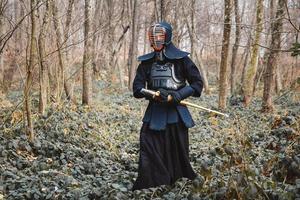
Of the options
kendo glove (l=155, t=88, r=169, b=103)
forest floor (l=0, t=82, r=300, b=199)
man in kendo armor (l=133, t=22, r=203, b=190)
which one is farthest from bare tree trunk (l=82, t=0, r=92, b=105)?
kendo glove (l=155, t=88, r=169, b=103)

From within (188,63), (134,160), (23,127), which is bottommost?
(134,160)

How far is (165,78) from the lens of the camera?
4.88 metres

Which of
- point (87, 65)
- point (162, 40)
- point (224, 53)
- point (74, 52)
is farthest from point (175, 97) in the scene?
point (74, 52)

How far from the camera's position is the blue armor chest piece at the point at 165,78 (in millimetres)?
4883

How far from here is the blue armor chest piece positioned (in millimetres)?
4883

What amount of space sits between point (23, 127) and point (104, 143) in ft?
5.44

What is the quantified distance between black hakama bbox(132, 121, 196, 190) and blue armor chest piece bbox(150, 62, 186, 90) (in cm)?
50

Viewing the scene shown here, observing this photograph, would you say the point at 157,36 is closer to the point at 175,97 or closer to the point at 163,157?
the point at 175,97

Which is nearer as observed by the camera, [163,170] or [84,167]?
[163,170]

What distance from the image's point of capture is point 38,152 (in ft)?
21.8

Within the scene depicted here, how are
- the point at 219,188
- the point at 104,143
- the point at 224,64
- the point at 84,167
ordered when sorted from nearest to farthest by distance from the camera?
the point at 219,188 → the point at 84,167 → the point at 104,143 → the point at 224,64

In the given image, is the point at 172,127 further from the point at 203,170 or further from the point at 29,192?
the point at 29,192

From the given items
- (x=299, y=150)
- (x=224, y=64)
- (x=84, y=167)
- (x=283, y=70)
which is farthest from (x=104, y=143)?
(x=283, y=70)

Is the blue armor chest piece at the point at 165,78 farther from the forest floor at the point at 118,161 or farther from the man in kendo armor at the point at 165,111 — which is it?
the forest floor at the point at 118,161
